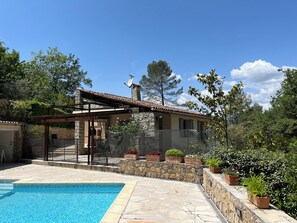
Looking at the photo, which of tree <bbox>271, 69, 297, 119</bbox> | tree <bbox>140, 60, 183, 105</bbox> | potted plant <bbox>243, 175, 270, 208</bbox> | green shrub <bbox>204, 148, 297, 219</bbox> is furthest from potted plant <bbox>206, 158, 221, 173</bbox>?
tree <bbox>140, 60, 183, 105</bbox>

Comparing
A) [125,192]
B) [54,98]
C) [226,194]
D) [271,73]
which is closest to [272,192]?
[226,194]

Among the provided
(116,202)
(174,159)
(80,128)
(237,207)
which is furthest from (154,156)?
(80,128)

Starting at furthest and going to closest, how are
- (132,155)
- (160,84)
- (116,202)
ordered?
(160,84), (132,155), (116,202)

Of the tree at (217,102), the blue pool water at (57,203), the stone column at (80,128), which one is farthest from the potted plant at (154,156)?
the stone column at (80,128)

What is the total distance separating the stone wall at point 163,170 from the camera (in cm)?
1043

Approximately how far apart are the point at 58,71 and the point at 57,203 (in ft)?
119

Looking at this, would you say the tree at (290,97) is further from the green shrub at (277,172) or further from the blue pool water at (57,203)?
the blue pool water at (57,203)

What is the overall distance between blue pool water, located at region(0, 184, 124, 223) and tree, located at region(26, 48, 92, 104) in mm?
31202

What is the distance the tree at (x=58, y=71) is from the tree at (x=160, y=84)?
11925mm

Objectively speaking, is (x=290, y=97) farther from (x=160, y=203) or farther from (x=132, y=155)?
(x=160, y=203)

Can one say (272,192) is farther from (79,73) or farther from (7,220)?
(79,73)

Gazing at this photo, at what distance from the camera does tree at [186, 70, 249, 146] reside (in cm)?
1088

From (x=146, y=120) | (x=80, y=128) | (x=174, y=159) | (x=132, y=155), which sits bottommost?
(x=174, y=159)

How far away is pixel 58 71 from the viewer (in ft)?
135
